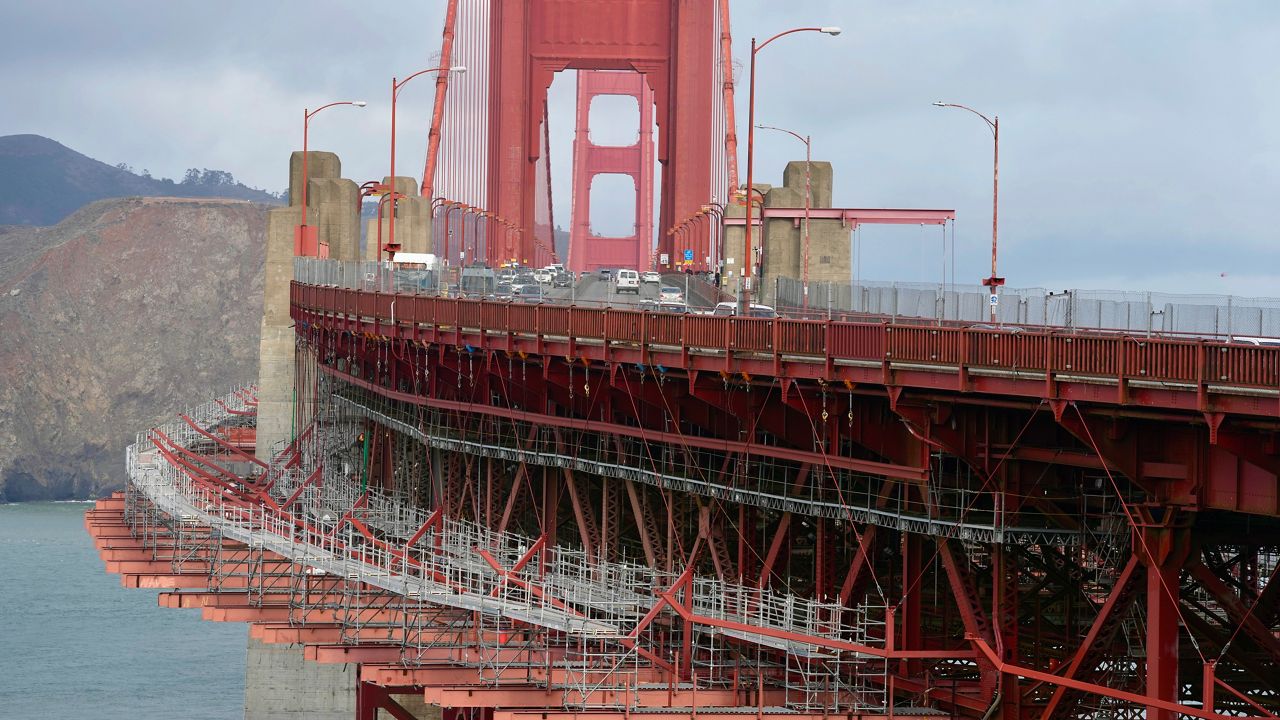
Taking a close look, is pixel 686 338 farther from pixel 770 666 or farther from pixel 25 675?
pixel 25 675

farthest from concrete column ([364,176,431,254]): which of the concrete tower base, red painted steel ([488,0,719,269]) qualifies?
the concrete tower base

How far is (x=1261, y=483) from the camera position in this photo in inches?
1256

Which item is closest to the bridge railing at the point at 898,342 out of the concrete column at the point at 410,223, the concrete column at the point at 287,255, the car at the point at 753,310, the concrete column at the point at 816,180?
the car at the point at 753,310

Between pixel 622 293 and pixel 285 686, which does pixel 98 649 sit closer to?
pixel 285 686

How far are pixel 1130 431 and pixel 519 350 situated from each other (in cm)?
1914

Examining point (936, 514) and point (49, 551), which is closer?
point (936, 514)

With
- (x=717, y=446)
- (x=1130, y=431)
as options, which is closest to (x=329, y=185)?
(x=717, y=446)

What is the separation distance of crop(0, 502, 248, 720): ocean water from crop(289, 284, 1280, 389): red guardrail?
51181mm

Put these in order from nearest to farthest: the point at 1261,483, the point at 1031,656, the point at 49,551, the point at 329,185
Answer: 1. the point at 1261,483
2. the point at 1031,656
3. the point at 329,185
4. the point at 49,551

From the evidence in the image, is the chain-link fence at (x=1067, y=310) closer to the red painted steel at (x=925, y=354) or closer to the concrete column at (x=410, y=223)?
the red painted steel at (x=925, y=354)

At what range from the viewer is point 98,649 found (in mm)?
112625

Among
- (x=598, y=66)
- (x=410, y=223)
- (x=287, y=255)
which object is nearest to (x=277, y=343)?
(x=287, y=255)

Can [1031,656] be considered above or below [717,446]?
below

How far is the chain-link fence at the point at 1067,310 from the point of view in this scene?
35812mm
